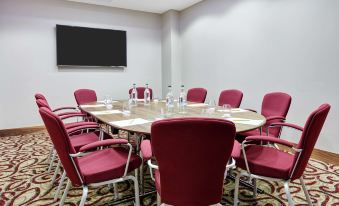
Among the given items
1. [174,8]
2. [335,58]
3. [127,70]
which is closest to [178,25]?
[174,8]

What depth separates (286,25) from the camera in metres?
3.90

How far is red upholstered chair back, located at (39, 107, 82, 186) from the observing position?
1.49 metres

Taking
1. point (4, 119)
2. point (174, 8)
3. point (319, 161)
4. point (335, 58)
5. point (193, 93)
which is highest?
point (174, 8)

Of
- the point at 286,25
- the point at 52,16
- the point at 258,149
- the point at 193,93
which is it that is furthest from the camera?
the point at 52,16

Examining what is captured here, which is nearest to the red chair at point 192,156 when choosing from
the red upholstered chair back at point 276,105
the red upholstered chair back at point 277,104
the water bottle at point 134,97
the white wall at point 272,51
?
the red upholstered chair back at point 276,105

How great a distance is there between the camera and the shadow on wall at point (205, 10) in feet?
16.3

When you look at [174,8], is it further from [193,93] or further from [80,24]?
[193,93]

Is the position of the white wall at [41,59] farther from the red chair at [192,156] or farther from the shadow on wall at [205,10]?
the red chair at [192,156]

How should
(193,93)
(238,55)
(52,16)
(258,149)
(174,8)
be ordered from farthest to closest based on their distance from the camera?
(174,8) < (52,16) < (238,55) < (193,93) < (258,149)

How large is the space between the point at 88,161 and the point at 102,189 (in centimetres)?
71

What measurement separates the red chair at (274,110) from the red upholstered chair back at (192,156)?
4.45 ft

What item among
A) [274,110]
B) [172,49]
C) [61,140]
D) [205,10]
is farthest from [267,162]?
[172,49]

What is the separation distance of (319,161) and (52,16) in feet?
18.4

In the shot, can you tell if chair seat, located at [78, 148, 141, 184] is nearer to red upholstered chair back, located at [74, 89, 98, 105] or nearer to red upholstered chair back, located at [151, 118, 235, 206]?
red upholstered chair back, located at [151, 118, 235, 206]
